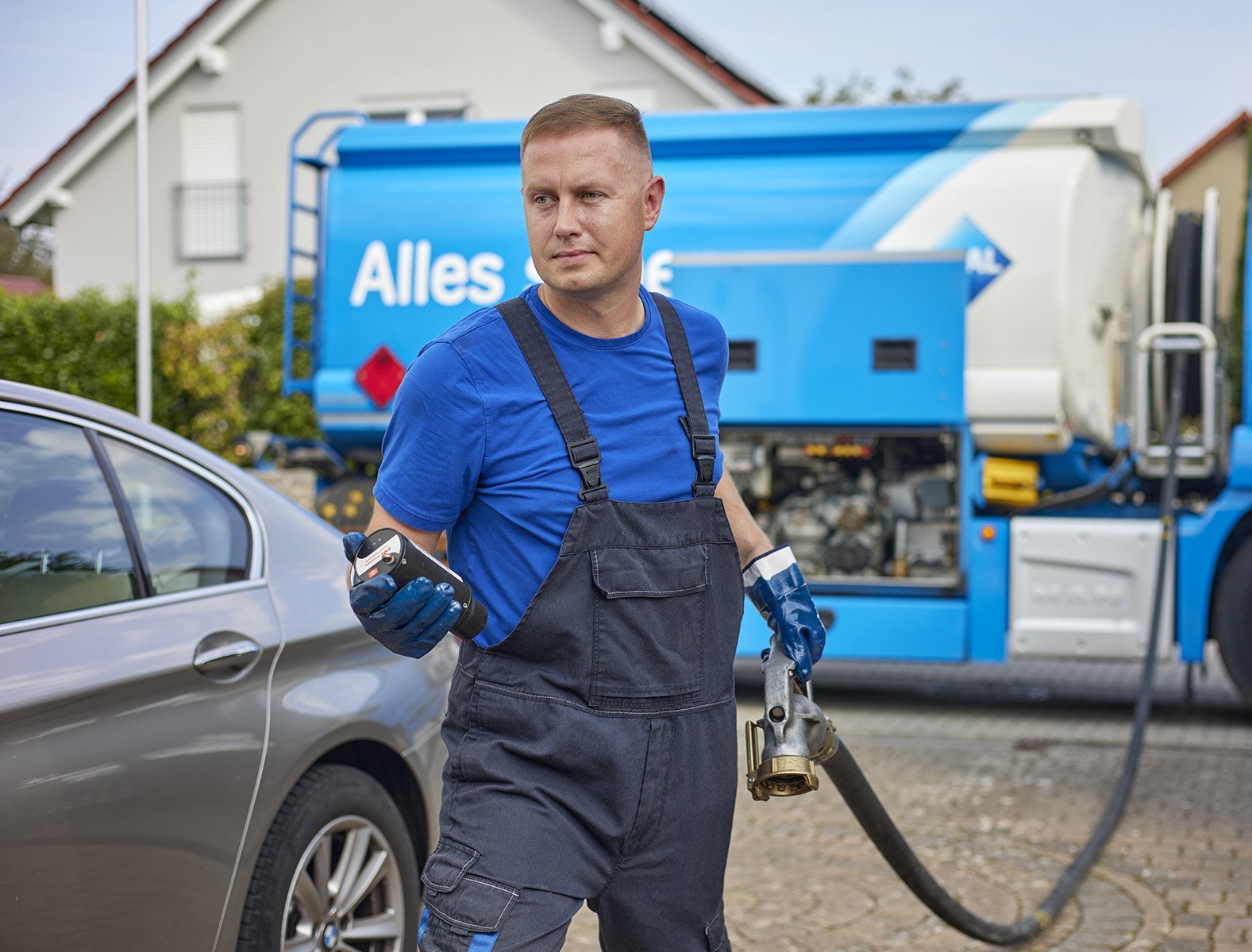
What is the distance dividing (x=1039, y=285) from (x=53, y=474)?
6147 millimetres

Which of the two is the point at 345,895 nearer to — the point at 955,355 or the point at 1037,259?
the point at 955,355

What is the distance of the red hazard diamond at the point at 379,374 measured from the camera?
898 cm

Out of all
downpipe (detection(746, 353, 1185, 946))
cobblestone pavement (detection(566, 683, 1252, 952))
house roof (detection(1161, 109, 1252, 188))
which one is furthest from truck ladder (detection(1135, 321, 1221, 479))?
house roof (detection(1161, 109, 1252, 188))

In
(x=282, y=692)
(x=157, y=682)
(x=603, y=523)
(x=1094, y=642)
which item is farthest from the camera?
(x=1094, y=642)

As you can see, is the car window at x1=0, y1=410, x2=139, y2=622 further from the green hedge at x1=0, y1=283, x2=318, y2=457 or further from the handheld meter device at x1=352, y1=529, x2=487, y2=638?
the green hedge at x1=0, y1=283, x2=318, y2=457

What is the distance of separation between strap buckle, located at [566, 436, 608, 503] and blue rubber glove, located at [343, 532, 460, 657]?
1.01 feet

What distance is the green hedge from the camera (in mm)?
15570

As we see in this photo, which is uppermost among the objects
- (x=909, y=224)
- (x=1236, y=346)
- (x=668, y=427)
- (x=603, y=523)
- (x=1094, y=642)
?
(x=909, y=224)

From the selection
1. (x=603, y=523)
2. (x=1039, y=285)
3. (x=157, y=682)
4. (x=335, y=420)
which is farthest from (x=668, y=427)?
(x=335, y=420)

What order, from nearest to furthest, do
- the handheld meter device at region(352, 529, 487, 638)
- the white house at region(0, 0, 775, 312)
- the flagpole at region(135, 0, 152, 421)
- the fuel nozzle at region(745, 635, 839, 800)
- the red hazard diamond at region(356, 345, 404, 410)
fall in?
the handheld meter device at region(352, 529, 487, 638) < the fuel nozzle at region(745, 635, 839, 800) < the red hazard diamond at region(356, 345, 404, 410) < the flagpole at region(135, 0, 152, 421) < the white house at region(0, 0, 775, 312)

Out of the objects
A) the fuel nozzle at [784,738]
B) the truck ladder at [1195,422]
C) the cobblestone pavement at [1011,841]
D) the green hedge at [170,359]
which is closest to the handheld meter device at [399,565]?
the fuel nozzle at [784,738]

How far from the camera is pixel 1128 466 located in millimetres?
8344

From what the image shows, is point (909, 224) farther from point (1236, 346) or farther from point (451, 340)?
point (451, 340)

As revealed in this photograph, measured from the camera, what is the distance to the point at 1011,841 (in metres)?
5.60
